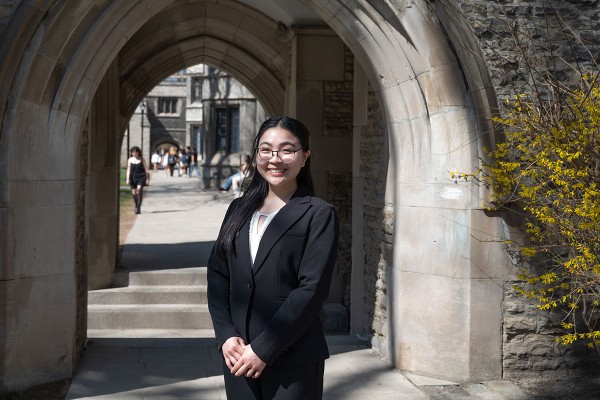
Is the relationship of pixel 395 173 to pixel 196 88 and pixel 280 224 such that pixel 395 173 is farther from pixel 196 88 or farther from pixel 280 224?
pixel 196 88

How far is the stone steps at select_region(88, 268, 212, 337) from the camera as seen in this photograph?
348 inches

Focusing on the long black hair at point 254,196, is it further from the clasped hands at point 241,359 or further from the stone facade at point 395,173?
the stone facade at point 395,173

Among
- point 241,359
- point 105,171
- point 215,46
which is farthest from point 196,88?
point 241,359

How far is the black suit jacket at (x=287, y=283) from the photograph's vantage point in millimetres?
2730

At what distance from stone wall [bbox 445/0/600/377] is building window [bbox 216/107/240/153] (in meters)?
21.2

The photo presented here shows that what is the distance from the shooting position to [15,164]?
206 inches

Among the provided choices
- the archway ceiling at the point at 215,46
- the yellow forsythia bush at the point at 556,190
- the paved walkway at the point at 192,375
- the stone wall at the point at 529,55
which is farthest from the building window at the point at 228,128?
the yellow forsythia bush at the point at 556,190

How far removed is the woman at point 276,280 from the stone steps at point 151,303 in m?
5.97

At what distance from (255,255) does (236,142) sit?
24.1 meters

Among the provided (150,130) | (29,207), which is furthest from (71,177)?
(150,130)

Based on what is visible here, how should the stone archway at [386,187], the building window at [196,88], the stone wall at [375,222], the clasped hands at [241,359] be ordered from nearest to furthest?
the clasped hands at [241,359] → the stone archway at [386,187] → the stone wall at [375,222] → the building window at [196,88]

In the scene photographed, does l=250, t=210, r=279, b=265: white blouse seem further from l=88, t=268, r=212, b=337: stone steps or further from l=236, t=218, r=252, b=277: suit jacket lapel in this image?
l=88, t=268, r=212, b=337: stone steps

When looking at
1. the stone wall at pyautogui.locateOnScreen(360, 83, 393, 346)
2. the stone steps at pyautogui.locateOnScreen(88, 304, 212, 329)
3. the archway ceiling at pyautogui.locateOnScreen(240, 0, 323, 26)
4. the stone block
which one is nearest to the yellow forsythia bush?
the stone wall at pyautogui.locateOnScreen(360, 83, 393, 346)

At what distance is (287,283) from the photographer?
280 cm
